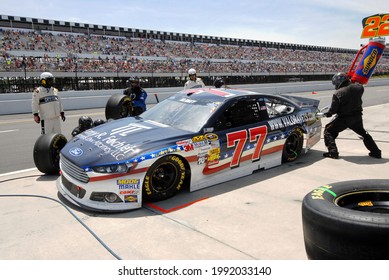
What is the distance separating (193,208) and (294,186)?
5.39ft

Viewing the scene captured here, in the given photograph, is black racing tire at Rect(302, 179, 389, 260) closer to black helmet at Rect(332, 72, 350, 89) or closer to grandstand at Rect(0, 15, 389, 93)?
black helmet at Rect(332, 72, 350, 89)

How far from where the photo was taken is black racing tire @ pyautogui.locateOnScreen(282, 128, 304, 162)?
5.91 m

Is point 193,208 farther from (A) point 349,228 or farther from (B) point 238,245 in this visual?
(A) point 349,228

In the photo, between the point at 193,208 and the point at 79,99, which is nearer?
the point at 193,208

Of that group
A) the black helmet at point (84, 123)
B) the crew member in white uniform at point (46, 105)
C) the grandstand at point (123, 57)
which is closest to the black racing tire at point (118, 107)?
the crew member in white uniform at point (46, 105)

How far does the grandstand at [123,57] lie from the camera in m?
27.3

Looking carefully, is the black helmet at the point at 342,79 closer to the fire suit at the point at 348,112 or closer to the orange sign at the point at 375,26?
the fire suit at the point at 348,112

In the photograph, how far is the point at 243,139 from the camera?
4.93 meters

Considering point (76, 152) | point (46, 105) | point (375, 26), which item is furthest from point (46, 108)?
point (375, 26)

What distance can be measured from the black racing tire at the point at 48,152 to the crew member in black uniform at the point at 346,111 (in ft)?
15.8

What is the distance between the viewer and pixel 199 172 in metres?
4.51

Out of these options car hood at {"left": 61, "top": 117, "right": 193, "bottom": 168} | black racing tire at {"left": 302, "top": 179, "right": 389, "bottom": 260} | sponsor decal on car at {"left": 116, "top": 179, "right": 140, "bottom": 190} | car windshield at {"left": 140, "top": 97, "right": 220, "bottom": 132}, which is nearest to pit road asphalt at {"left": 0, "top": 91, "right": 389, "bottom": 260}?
sponsor decal on car at {"left": 116, "top": 179, "right": 140, "bottom": 190}

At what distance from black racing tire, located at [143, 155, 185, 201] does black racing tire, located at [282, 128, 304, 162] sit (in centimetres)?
232
